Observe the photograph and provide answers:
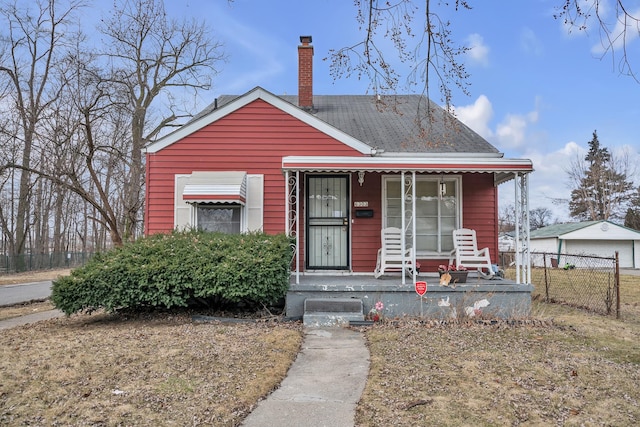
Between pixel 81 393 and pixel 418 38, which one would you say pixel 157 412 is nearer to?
pixel 81 393

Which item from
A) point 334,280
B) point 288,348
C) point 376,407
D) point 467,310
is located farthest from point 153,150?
point 376,407

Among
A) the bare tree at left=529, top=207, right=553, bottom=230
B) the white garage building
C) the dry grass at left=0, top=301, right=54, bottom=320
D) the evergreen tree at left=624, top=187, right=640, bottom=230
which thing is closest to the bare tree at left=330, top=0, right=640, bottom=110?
the dry grass at left=0, top=301, right=54, bottom=320

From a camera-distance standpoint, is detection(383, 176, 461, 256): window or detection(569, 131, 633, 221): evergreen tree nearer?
detection(383, 176, 461, 256): window

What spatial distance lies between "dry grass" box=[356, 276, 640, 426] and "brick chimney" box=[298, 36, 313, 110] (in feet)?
21.6

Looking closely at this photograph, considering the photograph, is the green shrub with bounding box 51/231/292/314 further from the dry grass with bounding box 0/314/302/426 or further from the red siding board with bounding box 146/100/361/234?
the red siding board with bounding box 146/100/361/234

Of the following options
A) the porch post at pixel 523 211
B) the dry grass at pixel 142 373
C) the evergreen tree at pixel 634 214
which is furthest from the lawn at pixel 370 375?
the evergreen tree at pixel 634 214

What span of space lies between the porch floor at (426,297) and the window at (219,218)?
2.30 metres

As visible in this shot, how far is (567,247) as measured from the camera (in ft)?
96.1

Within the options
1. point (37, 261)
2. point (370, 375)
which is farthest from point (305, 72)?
point (37, 261)

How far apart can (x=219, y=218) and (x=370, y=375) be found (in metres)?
5.29

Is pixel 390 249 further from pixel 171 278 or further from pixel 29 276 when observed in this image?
pixel 29 276

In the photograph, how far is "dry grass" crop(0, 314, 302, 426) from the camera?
3.42 meters

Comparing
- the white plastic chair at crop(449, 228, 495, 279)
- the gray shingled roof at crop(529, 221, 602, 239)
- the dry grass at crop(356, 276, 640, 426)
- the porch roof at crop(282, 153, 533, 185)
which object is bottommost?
the dry grass at crop(356, 276, 640, 426)

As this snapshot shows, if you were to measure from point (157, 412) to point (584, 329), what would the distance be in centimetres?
589
